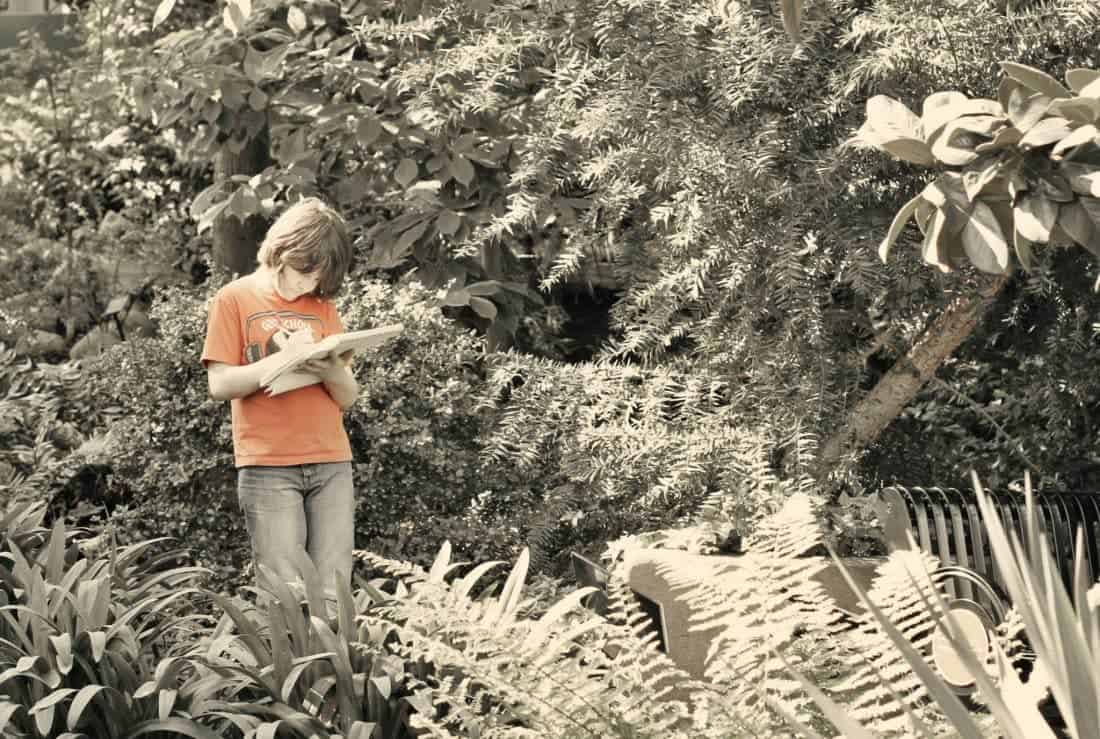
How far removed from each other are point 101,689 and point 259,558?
104 cm

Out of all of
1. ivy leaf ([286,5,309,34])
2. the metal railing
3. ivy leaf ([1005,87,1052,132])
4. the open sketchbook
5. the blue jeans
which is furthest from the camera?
ivy leaf ([286,5,309,34])

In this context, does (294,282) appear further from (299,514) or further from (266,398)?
(299,514)

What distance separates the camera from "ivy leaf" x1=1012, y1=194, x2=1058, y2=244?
237 centimetres

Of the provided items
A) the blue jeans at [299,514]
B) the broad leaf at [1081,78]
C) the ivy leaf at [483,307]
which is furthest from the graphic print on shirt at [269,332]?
the broad leaf at [1081,78]

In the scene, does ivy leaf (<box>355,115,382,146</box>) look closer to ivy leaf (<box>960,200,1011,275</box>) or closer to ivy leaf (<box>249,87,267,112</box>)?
ivy leaf (<box>249,87,267,112</box>)

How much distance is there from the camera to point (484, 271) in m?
6.77

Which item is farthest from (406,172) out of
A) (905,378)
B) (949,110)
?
(949,110)

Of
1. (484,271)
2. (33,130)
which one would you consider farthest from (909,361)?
(33,130)

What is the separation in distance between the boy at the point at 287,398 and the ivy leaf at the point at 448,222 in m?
1.95

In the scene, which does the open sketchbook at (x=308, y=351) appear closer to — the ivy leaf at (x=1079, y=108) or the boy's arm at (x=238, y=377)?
the boy's arm at (x=238, y=377)

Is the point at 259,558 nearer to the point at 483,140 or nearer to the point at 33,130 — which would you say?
the point at 483,140

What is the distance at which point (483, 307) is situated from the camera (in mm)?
6336

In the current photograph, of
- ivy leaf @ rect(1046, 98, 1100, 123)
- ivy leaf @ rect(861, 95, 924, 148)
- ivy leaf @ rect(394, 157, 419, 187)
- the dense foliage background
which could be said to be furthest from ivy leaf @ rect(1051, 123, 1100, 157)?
ivy leaf @ rect(394, 157, 419, 187)

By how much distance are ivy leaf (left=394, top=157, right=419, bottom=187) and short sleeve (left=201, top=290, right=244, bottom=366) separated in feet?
7.43
